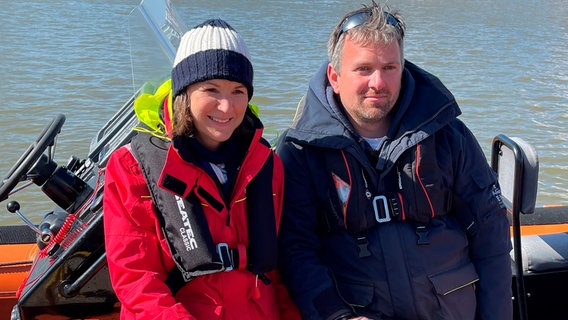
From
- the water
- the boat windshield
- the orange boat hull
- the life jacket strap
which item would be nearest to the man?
the life jacket strap

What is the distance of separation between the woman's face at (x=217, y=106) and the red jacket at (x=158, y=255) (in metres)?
0.09

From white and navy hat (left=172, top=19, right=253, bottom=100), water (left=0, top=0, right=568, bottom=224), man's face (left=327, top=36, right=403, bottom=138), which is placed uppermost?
white and navy hat (left=172, top=19, right=253, bottom=100)

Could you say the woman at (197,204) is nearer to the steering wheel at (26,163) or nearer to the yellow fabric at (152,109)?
the yellow fabric at (152,109)

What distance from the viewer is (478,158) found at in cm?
220

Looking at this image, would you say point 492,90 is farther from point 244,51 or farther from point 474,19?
point 244,51

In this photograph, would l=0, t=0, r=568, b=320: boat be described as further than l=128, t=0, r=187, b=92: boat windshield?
No

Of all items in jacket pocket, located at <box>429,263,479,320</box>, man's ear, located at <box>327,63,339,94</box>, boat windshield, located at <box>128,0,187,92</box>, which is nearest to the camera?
jacket pocket, located at <box>429,263,479,320</box>

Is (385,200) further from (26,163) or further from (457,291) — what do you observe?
(26,163)

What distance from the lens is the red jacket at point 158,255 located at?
6.03 ft

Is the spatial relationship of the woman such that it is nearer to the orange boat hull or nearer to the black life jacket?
the black life jacket

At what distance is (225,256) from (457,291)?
0.71m

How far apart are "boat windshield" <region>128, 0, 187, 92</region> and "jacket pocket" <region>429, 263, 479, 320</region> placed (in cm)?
110

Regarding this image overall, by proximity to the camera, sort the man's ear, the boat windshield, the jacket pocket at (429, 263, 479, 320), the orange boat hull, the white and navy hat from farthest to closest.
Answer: the orange boat hull < the boat windshield < the man's ear < the jacket pocket at (429, 263, 479, 320) < the white and navy hat

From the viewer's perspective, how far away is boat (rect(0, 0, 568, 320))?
211 centimetres
